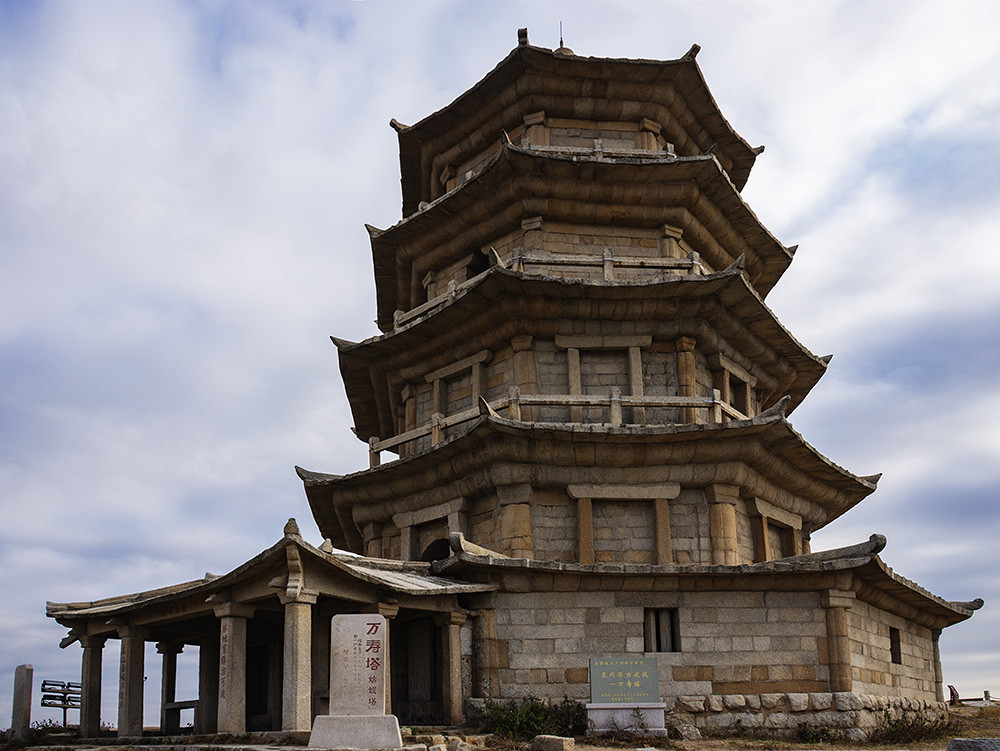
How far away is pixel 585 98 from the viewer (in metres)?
22.1

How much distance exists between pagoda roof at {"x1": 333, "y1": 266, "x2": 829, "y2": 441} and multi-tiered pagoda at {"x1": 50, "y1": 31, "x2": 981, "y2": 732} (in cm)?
7

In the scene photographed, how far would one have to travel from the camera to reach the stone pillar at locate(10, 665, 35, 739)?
1773 centimetres

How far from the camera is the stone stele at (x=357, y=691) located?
12.0 metres

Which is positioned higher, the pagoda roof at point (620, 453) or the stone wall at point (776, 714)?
the pagoda roof at point (620, 453)

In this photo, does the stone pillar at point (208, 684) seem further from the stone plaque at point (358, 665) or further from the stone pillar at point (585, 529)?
the stone pillar at point (585, 529)

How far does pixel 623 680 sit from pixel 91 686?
1039 cm

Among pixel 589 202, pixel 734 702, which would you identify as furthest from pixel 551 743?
pixel 589 202

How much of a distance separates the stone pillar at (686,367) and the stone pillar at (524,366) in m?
3.05

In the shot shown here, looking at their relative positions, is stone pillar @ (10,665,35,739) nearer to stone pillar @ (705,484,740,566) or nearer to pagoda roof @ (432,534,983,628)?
pagoda roof @ (432,534,983,628)

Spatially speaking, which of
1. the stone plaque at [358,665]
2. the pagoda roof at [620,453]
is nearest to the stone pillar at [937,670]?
the pagoda roof at [620,453]

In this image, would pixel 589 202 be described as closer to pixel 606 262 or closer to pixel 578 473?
pixel 606 262

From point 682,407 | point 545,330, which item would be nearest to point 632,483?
point 682,407

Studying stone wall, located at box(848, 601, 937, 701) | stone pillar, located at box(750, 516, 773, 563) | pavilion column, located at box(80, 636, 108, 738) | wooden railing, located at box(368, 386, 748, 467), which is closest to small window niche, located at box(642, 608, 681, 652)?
stone wall, located at box(848, 601, 937, 701)

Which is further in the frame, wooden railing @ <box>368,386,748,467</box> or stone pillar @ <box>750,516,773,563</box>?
stone pillar @ <box>750,516,773,563</box>
